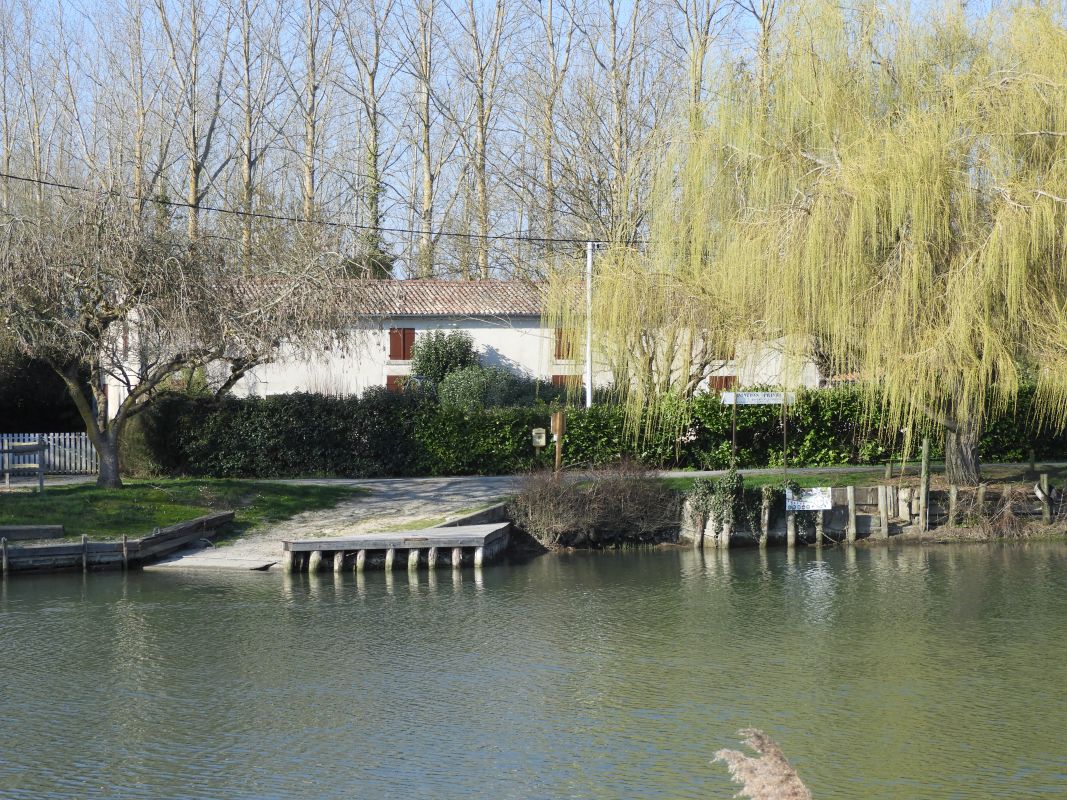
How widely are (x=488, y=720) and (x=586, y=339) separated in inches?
491

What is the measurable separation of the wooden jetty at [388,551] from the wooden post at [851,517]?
22.6ft

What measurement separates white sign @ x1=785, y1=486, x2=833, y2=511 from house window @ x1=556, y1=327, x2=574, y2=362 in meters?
4.80

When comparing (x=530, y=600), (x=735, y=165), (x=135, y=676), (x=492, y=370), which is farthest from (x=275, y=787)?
(x=492, y=370)

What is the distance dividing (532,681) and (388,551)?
7633 mm

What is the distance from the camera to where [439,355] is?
4109 centimetres

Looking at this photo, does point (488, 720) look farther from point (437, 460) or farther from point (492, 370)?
point (492, 370)

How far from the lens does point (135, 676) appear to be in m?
13.8

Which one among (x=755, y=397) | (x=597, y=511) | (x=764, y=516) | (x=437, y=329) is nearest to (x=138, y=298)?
(x=597, y=511)

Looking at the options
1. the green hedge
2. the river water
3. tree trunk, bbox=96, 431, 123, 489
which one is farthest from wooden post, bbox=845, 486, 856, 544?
tree trunk, bbox=96, 431, 123, 489

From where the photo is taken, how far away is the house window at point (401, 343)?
1708 inches

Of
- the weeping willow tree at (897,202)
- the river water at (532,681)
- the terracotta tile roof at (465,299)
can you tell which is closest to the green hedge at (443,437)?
the weeping willow tree at (897,202)

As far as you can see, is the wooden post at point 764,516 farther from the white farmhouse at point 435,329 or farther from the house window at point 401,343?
the house window at point 401,343

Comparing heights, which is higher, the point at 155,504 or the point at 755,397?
the point at 755,397

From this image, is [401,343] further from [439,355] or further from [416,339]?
[439,355]
